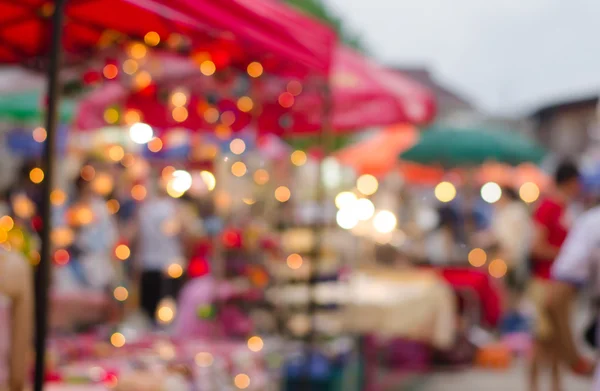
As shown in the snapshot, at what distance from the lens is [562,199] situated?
6.76 m

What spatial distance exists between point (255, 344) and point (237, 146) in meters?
2.94

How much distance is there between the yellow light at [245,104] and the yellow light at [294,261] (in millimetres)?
1505

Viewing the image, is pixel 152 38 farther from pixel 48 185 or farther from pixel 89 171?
pixel 89 171

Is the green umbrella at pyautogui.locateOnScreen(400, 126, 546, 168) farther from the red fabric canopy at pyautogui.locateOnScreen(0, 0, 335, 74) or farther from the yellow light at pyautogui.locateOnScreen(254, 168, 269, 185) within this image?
the red fabric canopy at pyautogui.locateOnScreen(0, 0, 335, 74)

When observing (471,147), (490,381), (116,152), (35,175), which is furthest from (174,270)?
(471,147)

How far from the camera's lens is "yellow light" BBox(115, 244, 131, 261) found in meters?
9.28

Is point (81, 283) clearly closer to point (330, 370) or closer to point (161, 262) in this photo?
point (161, 262)

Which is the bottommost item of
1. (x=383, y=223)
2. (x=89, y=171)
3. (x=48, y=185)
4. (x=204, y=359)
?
(x=204, y=359)

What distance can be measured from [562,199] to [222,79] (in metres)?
3.04

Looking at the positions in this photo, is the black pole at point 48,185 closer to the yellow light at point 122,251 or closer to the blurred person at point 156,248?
the blurred person at point 156,248

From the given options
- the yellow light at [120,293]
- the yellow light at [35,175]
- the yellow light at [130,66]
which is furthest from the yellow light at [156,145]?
the yellow light at [130,66]

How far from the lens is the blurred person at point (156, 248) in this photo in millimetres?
8664

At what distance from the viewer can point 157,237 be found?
8656 mm

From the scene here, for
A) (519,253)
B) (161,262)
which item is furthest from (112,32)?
(519,253)
